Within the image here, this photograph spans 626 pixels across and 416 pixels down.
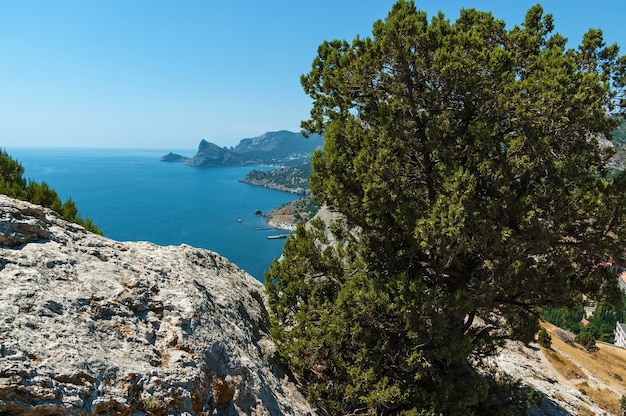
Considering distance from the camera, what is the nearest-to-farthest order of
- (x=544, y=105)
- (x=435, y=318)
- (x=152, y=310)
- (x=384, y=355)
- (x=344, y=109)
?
(x=152, y=310)
(x=544, y=105)
(x=435, y=318)
(x=384, y=355)
(x=344, y=109)

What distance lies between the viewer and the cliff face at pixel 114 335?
5.53 meters

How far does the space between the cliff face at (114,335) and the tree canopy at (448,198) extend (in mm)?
2767

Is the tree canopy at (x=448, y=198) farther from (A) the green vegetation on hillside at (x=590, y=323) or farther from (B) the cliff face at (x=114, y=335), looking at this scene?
(A) the green vegetation on hillside at (x=590, y=323)

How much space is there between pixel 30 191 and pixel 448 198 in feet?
39.1

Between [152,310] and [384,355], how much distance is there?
21.7 feet

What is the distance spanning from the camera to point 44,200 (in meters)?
11.3

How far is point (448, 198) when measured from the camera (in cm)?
905

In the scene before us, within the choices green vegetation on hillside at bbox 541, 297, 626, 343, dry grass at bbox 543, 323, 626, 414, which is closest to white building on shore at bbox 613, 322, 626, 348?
green vegetation on hillside at bbox 541, 297, 626, 343

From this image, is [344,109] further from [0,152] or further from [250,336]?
[0,152]

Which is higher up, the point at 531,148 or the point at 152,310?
the point at 531,148

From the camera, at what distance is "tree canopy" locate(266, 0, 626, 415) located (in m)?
9.27

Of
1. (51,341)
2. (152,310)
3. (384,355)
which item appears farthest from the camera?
(384,355)

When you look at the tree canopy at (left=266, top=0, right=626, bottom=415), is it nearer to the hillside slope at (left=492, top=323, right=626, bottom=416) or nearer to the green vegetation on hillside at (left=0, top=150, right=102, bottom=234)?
the green vegetation on hillside at (left=0, top=150, right=102, bottom=234)

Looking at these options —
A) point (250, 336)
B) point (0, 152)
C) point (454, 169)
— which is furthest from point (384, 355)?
point (0, 152)
